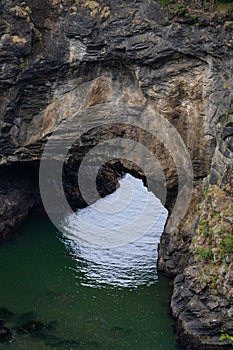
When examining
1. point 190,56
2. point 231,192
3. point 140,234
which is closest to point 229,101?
point 190,56

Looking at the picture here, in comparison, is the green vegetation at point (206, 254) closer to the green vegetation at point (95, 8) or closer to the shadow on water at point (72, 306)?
the shadow on water at point (72, 306)

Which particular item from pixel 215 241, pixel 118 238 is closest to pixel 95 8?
pixel 215 241

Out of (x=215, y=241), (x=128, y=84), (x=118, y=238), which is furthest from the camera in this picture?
(x=118, y=238)

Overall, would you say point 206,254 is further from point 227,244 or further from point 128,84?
point 128,84

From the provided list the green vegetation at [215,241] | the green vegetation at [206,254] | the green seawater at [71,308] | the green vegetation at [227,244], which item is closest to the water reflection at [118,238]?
the green seawater at [71,308]

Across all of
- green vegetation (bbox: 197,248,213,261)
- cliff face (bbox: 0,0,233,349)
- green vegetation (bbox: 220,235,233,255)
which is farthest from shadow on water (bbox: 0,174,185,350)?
green vegetation (bbox: 220,235,233,255)

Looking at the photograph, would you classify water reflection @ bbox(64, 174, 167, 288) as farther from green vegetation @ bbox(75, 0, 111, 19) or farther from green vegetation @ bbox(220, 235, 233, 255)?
green vegetation @ bbox(75, 0, 111, 19)
